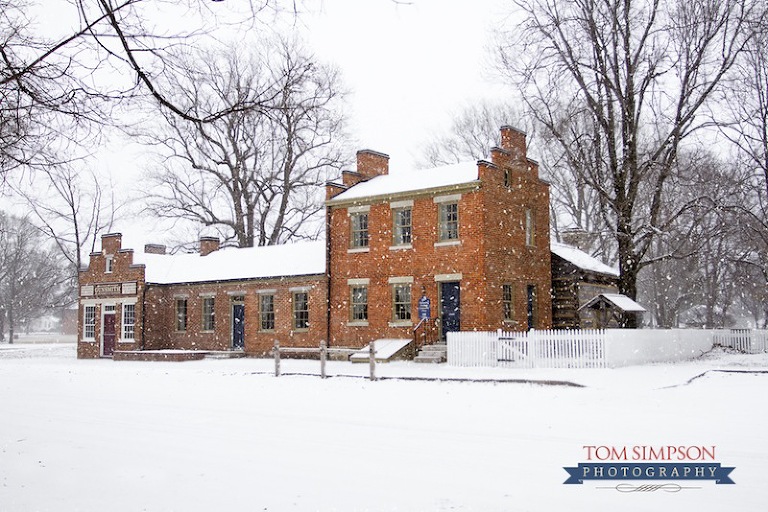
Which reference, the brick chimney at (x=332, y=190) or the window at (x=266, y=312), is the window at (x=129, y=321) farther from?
the brick chimney at (x=332, y=190)

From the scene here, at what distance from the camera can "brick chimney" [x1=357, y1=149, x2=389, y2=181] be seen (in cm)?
3141

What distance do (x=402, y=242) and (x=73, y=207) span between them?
28373mm

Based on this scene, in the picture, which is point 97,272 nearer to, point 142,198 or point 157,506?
point 142,198

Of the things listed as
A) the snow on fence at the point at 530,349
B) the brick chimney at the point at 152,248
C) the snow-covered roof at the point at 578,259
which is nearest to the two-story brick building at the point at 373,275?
the snow-covered roof at the point at 578,259

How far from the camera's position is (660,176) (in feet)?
A: 90.1

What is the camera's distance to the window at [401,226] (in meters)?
27.6

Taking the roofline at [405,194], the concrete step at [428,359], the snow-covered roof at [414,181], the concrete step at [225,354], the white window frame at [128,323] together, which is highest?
the snow-covered roof at [414,181]

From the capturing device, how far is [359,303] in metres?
28.5

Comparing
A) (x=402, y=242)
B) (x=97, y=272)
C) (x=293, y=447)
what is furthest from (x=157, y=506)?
(x=97, y=272)

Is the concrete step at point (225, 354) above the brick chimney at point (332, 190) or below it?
below

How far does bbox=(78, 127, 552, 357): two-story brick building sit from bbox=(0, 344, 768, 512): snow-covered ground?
699 cm

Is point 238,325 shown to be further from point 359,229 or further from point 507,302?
point 507,302

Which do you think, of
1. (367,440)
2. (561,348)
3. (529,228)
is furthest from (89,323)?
(367,440)

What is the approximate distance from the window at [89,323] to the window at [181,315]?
463 cm
